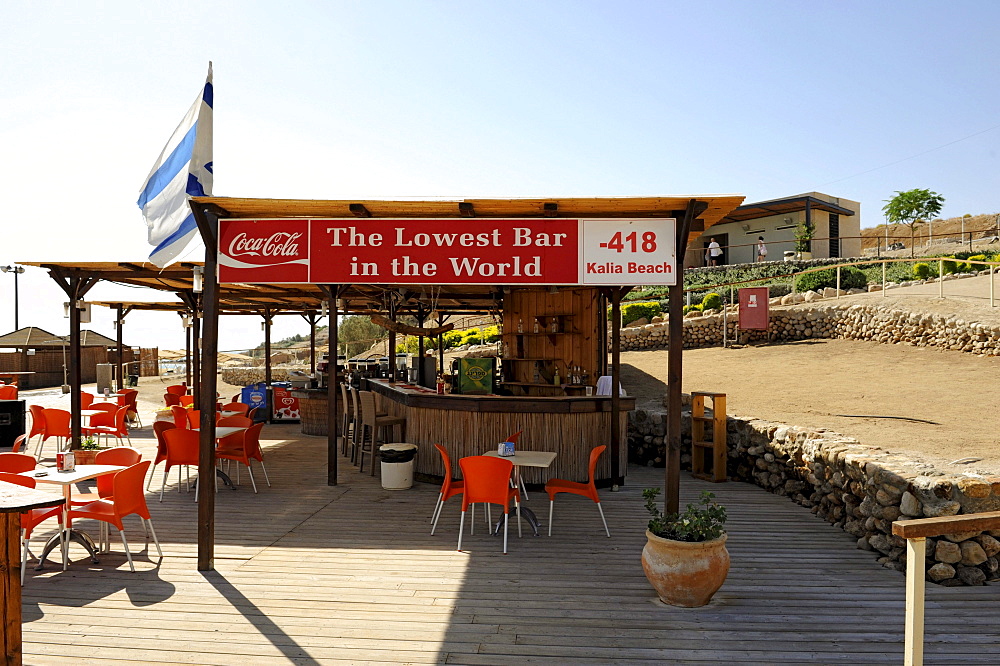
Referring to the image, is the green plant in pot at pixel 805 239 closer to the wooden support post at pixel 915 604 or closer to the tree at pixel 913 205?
the tree at pixel 913 205

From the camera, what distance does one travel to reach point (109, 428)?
391 inches

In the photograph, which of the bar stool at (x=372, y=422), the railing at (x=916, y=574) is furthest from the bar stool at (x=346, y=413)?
the railing at (x=916, y=574)

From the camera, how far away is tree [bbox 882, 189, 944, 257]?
37.5m

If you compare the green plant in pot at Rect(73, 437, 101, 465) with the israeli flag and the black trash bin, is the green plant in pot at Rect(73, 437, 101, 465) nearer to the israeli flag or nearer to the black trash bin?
the israeli flag

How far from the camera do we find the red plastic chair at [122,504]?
4738 mm

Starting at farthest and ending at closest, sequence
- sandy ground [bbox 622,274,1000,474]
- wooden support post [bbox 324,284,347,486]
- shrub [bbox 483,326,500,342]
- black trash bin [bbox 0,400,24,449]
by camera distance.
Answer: shrub [bbox 483,326,500,342]
black trash bin [bbox 0,400,24,449]
wooden support post [bbox 324,284,347,486]
sandy ground [bbox 622,274,1000,474]

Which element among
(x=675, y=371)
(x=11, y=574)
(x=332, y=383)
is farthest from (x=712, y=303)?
(x=11, y=574)

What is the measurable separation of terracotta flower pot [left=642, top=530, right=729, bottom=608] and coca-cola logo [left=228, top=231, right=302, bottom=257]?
12.1 feet

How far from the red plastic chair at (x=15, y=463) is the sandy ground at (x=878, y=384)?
762cm

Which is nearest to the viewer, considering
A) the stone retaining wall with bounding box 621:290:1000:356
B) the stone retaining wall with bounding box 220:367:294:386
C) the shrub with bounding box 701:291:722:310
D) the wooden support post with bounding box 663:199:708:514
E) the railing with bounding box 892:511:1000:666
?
the railing with bounding box 892:511:1000:666

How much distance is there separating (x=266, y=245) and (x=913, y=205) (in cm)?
4260

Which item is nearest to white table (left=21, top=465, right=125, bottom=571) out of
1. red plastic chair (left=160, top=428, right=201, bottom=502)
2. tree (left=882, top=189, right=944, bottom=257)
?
red plastic chair (left=160, top=428, right=201, bottom=502)

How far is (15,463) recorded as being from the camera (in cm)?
515

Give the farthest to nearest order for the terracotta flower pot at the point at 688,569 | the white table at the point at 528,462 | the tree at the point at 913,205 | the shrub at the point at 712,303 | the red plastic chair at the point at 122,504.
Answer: the tree at the point at 913,205, the shrub at the point at 712,303, the white table at the point at 528,462, the red plastic chair at the point at 122,504, the terracotta flower pot at the point at 688,569
